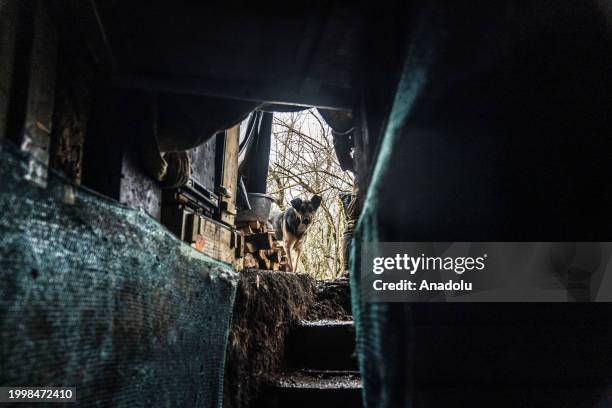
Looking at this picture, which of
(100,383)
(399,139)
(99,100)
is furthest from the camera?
(99,100)

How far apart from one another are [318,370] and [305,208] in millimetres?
4800

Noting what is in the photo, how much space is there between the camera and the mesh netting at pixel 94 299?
998mm

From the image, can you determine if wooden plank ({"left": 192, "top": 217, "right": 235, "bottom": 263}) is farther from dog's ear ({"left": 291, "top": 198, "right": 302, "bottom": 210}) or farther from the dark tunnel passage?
dog's ear ({"left": 291, "top": 198, "right": 302, "bottom": 210})

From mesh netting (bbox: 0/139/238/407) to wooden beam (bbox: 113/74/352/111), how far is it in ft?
2.69

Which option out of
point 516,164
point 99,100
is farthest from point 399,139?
point 99,100

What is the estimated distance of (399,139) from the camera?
59.5 inches

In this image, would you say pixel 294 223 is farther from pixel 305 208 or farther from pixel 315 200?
pixel 315 200

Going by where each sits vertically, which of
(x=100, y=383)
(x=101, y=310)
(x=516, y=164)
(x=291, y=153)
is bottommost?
(x=100, y=383)

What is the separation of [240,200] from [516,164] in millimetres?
4716

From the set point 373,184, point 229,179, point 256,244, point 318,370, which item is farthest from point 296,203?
point 373,184

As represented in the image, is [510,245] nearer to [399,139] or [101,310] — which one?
[399,139]

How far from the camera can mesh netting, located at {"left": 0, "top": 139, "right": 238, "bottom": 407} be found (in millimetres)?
998

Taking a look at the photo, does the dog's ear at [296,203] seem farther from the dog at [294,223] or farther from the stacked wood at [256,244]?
the stacked wood at [256,244]

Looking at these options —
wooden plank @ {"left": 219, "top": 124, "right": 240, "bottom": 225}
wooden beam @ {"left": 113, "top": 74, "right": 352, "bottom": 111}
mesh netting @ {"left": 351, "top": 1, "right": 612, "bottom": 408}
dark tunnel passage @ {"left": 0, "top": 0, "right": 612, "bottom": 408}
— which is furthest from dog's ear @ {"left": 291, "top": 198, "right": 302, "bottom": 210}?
mesh netting @ {"left": 351, "top": 1, "right": 612, "bottom": 408}
